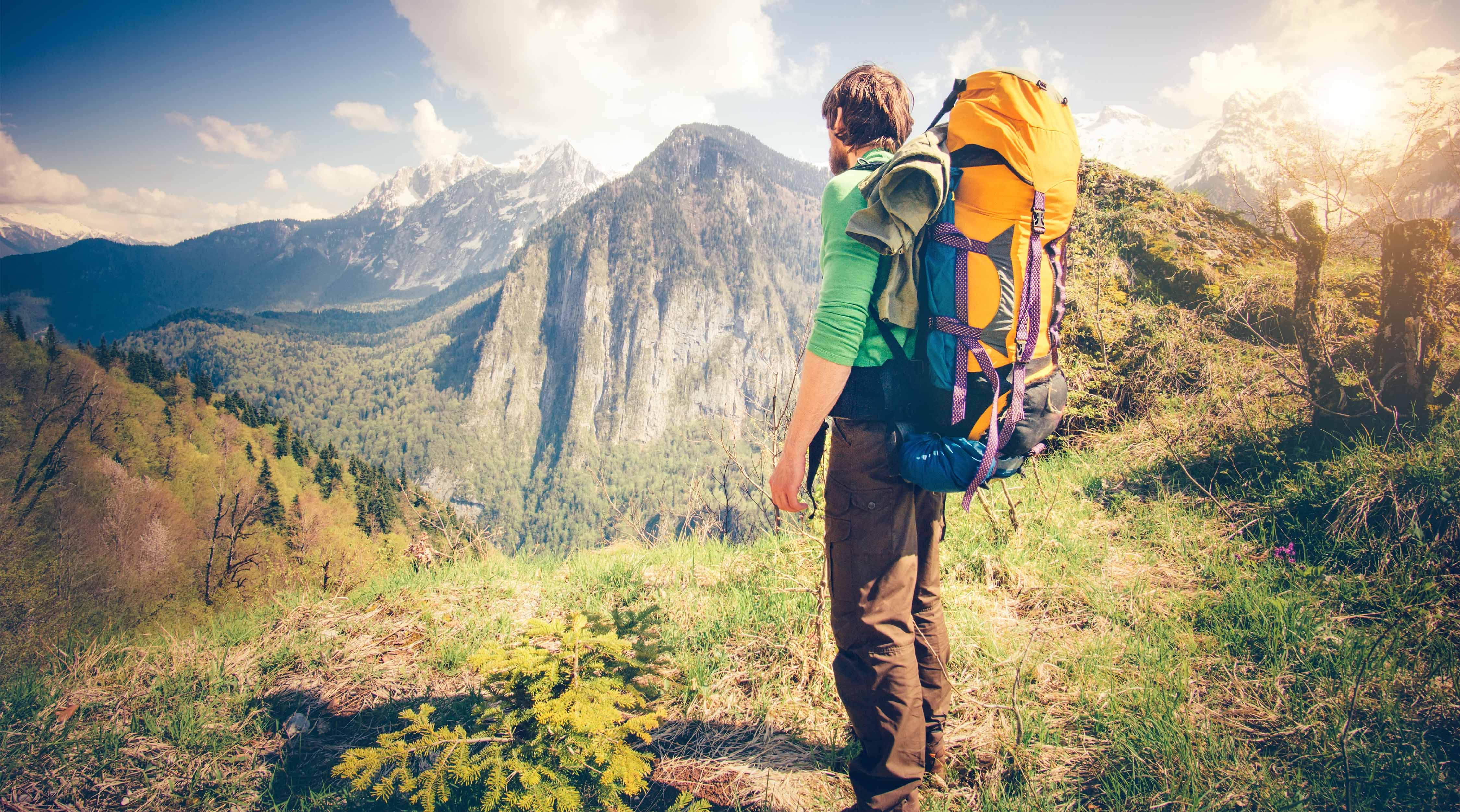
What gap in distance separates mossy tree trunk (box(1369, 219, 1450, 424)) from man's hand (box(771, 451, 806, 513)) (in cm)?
426

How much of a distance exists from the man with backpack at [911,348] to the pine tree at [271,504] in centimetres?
4624

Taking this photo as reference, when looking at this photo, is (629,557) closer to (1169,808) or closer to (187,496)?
(1169,808)

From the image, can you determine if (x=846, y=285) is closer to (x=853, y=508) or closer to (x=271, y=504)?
(x=853, y=508)

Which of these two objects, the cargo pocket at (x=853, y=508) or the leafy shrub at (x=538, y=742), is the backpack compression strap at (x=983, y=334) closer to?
the cargo pocket at (x=853, y=508)

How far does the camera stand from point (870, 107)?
185cm

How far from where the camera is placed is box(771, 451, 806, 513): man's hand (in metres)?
1.83

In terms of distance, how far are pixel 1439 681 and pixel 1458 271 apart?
159 inches

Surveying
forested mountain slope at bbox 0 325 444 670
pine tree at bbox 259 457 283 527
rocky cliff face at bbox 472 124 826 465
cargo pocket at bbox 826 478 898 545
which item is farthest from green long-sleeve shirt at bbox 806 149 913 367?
rocky cliff face at bbox 472 124 826 465

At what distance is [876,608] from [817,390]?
78 centimetres

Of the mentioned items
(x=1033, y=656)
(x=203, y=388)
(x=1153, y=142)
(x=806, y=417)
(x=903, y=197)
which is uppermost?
(x=1153, y=142)

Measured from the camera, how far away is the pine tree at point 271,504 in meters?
36.8

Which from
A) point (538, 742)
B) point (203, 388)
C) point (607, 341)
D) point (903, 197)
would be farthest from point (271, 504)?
point (607, 341)

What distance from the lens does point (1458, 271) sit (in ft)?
12.9

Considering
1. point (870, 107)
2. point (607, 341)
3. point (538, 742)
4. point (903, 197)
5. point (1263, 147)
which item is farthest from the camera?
point (607, 341)
